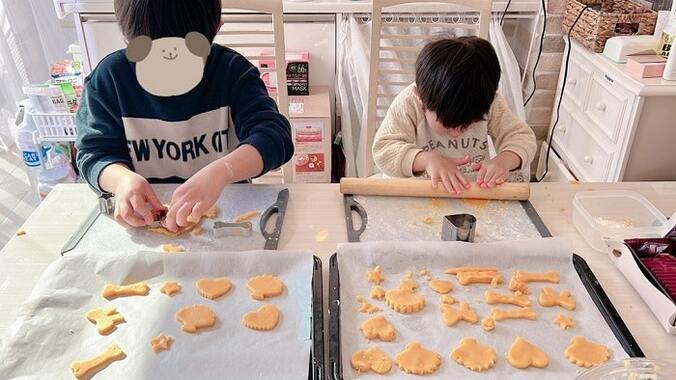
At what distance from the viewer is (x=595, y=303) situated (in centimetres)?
73

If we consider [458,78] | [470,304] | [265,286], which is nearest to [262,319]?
[265,286]

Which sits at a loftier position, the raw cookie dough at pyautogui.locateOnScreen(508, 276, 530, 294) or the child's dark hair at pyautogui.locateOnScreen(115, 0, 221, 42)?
the child's dark hair at pyautogui.locateOnScreen(115, 0, 221, 42)

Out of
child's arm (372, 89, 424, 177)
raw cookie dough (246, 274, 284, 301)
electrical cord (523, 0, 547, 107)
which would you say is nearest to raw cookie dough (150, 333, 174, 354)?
raw cookie dough (246, 274, 284, 301)

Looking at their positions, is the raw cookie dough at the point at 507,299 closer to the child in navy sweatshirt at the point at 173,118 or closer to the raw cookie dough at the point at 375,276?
the raw cookie dough at the point at 375,276

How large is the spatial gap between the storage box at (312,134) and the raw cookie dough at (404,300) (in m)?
1.25

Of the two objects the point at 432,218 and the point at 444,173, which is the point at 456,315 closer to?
the point at 432,218

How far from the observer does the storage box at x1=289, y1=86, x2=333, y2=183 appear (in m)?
1.92

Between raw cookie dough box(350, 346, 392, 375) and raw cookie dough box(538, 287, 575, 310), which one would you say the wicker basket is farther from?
raw cookie dough box(350, 346, 392, 375)

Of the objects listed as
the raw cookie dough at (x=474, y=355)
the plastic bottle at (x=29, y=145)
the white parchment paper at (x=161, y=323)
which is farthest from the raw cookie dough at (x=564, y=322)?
the plastic bottle at (x=29, y=145)

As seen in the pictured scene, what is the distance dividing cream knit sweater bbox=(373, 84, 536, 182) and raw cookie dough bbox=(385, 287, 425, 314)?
381 millimetres

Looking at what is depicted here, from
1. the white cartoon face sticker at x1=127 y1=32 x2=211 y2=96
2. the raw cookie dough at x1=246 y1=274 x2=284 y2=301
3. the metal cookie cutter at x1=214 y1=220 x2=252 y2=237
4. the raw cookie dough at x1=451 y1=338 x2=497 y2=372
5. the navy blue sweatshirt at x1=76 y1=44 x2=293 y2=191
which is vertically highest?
the white cartoon face sticker at x1=127 y1=32 x2=211 y2=96

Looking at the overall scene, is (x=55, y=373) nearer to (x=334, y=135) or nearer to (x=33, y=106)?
(x=33, y=106)

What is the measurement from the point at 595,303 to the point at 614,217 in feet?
0.89

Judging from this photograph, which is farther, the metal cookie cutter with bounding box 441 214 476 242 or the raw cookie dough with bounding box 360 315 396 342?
the metal cookie cutter with bounding box 441 214 476 242
